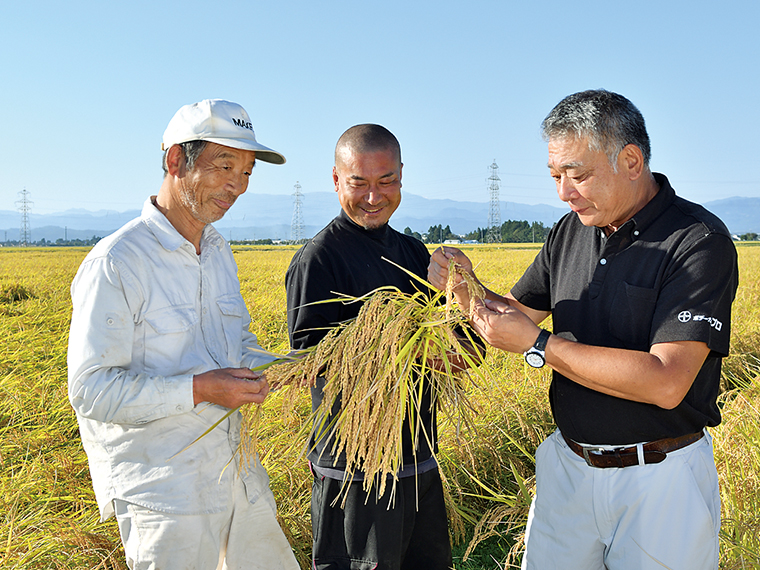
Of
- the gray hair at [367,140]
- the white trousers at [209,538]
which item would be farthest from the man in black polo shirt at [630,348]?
the white trousers at [209,538]

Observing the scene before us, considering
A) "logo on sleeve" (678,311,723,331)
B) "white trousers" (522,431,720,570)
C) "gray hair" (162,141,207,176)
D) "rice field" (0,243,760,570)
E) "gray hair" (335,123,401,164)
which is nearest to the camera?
"logo on sleeve" (678,311,723,331)

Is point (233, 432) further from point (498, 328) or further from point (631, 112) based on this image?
point (631, 112)

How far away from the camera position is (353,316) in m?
2.24

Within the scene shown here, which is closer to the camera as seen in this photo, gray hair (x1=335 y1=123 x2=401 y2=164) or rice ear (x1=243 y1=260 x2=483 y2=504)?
rice ear (x1=243 y1=260 x2=483 y2=504)

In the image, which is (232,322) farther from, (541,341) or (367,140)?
(541,341)

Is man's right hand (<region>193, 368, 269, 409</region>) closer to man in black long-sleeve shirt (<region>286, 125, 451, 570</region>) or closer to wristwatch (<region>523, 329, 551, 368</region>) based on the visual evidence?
man in black long-sleeve shirt (<region>286, 125, 451, 570</region>)

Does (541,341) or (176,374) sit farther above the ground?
(541,341)

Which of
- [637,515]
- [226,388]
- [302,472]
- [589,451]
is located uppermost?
[226,388]

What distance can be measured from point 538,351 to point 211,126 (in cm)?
141

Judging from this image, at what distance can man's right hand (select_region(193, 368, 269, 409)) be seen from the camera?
184cm

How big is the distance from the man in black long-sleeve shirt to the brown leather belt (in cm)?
61

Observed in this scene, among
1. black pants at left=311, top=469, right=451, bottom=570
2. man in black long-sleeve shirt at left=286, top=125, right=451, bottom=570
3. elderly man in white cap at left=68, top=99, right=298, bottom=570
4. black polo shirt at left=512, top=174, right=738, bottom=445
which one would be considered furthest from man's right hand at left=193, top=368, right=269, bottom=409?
black polo shirt at left=512, top=174, right=738, bottom=445

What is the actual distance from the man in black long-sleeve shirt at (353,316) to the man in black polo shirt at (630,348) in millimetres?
407

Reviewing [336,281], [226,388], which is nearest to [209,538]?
[226,388]
